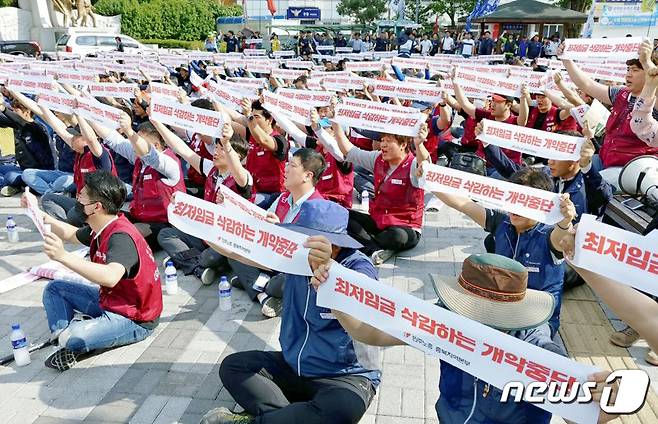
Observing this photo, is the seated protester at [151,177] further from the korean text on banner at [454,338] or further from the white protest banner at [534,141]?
the korean text on banner at [454,338]

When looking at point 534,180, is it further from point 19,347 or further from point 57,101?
point 57,101

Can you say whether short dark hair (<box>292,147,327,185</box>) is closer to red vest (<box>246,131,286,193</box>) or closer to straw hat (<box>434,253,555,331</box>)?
red vest (<box>246,131,286,193</box>)

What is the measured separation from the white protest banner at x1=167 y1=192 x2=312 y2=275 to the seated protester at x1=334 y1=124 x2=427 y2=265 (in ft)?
9.93

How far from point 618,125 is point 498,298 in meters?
4.61

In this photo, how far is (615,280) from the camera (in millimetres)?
2322

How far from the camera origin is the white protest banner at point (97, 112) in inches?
239

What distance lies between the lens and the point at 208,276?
5.75 metres

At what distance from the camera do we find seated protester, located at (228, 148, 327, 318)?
453cm

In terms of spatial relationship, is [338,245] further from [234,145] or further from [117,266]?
[234,145]

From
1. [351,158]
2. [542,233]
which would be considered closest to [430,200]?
[351,158]

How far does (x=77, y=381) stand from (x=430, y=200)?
5535mm

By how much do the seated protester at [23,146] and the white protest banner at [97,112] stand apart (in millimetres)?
2764

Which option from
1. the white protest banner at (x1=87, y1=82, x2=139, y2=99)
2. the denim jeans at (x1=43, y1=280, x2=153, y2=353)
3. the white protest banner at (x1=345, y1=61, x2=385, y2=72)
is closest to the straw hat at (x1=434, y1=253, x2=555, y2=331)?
the denim jeans at (x1=43, y1=280, x2=153, y2=353)

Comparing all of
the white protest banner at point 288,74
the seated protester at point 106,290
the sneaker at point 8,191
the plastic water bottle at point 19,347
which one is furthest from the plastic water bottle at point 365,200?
the sneaker at point 8,191
